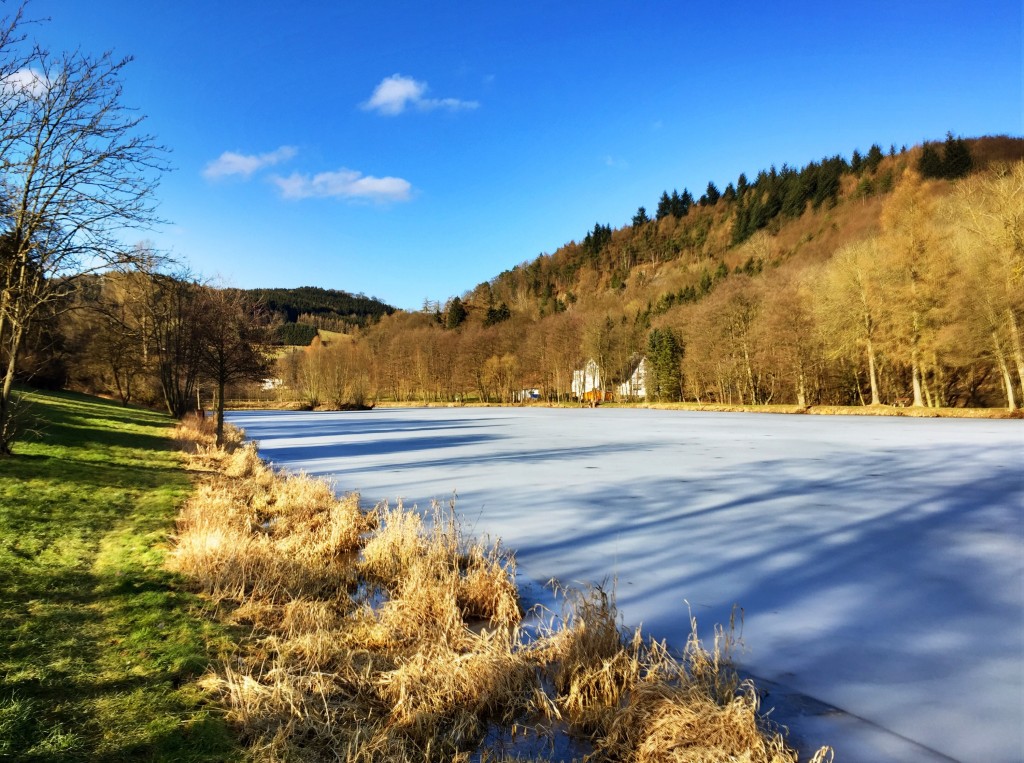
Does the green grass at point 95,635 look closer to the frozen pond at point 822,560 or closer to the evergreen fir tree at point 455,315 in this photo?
the frozen pond at point 822,560

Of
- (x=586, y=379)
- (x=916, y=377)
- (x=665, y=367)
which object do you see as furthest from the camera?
(x=586, y=379)

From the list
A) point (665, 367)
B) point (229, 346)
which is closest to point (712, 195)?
point (665, 367)

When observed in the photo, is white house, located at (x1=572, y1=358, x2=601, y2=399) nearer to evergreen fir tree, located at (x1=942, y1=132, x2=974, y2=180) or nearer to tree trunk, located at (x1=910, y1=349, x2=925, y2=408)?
tree trunk, located at (x1=910, y1=349, x2=925, y2=408)

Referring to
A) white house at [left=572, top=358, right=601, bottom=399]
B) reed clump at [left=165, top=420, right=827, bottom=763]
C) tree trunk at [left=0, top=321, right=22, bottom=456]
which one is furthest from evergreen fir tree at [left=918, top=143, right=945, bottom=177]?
tree trunk at [left=0, top=321, right=22, bottom=456]

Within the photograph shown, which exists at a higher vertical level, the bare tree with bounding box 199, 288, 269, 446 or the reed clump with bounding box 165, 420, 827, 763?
the bare tree with bounding box 199, 288, 269, 446

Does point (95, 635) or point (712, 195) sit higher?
point (712, 195)

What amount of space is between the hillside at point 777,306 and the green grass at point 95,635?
3168cm

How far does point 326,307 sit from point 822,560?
497ft

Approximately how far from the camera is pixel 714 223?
11638 centimetres

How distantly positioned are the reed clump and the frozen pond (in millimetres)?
496

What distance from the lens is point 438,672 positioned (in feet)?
10.9

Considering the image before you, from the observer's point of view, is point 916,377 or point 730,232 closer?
point 916,377

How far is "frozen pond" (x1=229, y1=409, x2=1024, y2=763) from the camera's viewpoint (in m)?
2.96

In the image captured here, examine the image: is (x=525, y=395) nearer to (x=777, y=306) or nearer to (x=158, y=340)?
(x=777, y=306)
